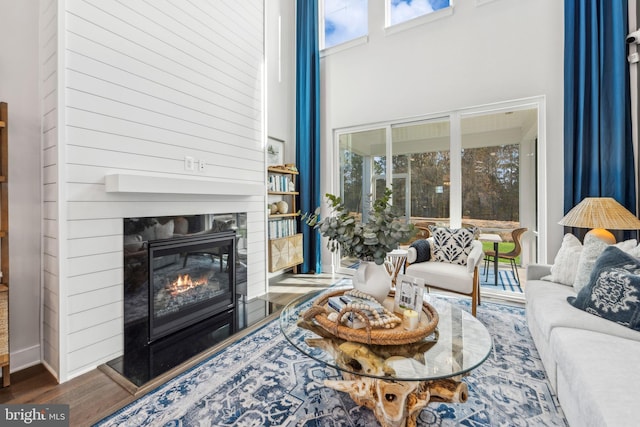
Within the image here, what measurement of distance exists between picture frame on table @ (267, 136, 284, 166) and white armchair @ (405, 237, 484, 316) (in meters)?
2.27

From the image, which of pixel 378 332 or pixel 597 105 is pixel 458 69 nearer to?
pixel 597 105

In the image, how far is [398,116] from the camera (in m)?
3.81

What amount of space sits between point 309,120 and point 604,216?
3.42m

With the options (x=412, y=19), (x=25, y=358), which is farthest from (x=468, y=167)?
(x=25, y=358)

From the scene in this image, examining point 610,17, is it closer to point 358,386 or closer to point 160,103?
point 358,386

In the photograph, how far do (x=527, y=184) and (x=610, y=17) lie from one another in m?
1.66

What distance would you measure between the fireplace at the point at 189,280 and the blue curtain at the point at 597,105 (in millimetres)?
3465

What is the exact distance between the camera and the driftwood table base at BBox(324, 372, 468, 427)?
4.04 feet

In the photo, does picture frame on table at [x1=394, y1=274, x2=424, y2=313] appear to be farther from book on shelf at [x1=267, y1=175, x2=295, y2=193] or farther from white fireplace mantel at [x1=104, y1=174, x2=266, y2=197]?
book on shelf at [x1=267, y1=175, x2=295, y2=193]

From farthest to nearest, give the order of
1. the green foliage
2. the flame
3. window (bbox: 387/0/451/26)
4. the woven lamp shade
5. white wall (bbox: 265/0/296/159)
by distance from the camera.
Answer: white wall (bbox: 265/0/296/159) < window (bbox: 387/0/451/26) < the flame < the woven lamp shade < the green foliage

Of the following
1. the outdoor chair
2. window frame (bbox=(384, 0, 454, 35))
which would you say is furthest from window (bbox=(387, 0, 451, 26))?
the outdoor chair

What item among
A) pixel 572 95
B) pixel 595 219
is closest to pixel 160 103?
pixel 595 219

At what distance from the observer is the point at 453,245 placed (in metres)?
3.07

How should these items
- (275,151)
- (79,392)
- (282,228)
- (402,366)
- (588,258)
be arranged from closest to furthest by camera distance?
(402,366), (79,392), (588,258), (282,228), (275,151)
